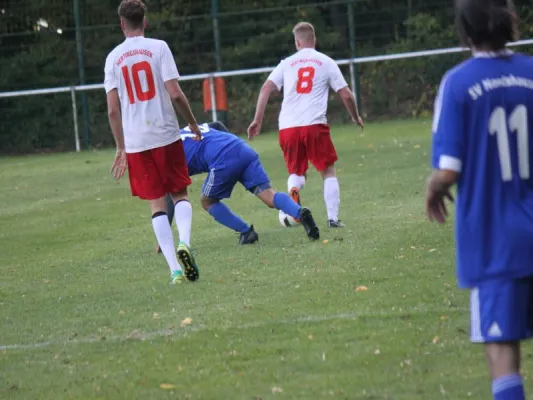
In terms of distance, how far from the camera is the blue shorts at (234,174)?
1041 cm

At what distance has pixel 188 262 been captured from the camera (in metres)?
8.38

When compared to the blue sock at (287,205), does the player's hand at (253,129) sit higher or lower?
higher

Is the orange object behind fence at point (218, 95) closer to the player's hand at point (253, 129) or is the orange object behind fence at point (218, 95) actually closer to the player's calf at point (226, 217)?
the player's hand at point (253, 129)

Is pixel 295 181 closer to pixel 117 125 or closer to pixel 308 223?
pixel 308 223

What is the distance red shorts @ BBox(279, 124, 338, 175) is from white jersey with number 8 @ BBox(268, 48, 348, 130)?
0.23 feet

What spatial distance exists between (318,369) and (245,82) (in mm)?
23700

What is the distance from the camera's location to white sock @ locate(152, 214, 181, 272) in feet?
28.7

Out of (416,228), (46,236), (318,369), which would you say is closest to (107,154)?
(46,236)

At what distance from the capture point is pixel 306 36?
1201 centimetres

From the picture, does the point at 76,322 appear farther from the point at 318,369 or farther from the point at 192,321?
the point at 318,369

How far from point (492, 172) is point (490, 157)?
0.05 metres

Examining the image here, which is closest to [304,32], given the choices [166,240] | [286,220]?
[286,220]

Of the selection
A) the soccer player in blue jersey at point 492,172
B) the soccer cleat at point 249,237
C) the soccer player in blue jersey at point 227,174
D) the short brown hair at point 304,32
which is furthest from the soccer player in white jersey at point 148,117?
the soccer player in blue jersey at point 492,172

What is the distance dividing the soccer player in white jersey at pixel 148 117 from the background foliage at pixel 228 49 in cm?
2009
